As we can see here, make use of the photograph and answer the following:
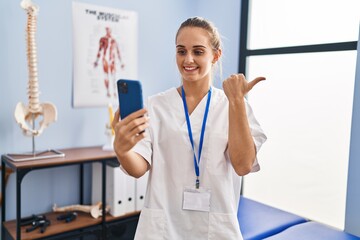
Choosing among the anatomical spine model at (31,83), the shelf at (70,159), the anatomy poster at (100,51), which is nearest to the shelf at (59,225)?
the shelf at (70,159)

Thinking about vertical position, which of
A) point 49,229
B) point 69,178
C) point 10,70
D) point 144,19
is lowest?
point 49,229

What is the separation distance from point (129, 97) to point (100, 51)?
5.71 feet

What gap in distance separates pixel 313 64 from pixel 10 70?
6.66ft

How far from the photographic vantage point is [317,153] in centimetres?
234

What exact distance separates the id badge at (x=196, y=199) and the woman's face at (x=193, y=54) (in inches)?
14.6

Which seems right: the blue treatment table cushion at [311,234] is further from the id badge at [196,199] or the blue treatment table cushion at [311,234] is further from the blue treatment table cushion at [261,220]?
the id badge at [196,199]

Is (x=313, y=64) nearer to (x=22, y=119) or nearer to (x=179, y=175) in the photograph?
(x=179, y=175)

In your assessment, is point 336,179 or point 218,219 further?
point 336,179

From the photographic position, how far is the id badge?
1.11 m

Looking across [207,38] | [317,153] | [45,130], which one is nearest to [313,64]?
[317,153]

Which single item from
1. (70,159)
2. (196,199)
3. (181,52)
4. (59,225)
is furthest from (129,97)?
(59,225)

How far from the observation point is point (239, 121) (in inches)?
39.2

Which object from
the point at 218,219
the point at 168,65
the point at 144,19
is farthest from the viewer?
the point at 168,65

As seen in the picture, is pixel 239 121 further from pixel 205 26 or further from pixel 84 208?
pixel 84 208
